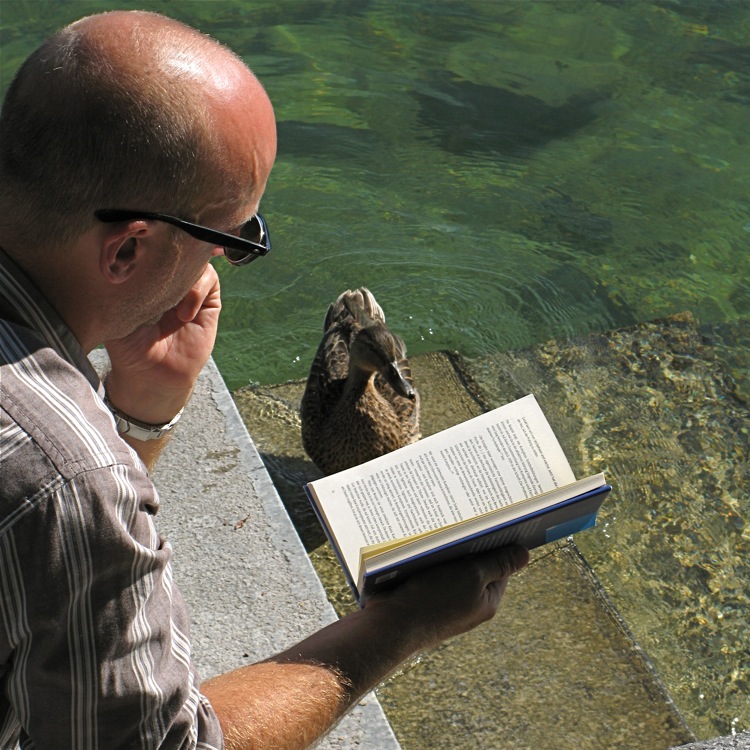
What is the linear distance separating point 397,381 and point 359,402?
268 millimetres

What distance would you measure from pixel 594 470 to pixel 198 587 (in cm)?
243

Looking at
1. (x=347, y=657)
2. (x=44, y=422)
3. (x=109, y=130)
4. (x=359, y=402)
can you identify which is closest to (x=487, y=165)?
(x=359, y=402)

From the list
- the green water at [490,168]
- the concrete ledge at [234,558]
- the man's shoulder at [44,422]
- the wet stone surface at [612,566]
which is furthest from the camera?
the green water at [490,168]

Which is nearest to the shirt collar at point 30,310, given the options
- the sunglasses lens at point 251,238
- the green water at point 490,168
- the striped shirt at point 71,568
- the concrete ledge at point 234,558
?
the striped shirt at point 71,568

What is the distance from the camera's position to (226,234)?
180cm

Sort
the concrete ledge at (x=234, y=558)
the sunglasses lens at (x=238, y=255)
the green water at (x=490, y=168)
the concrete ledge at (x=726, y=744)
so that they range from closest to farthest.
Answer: the sunglasses lens at (x=238, y=255)
the concrete ledge at (x=726, y=744)
the concrete ledge at (x=234, y=558)
the green water at (x=490, y=168)

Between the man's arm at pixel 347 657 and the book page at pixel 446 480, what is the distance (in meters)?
0.25

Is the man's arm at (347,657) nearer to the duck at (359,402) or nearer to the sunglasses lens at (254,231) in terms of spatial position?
the sunglasses lens at (254,231)

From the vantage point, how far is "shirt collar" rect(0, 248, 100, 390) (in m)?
1.59

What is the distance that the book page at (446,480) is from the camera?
8.37ft

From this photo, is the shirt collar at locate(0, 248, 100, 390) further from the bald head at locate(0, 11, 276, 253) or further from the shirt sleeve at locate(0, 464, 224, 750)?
the shirt sleeve at locate(0, 464, 224, 750)

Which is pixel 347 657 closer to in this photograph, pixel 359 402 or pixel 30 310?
pixel 30 310

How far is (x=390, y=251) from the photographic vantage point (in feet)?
21.1

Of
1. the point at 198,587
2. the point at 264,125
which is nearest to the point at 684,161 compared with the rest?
the point at 198,587
